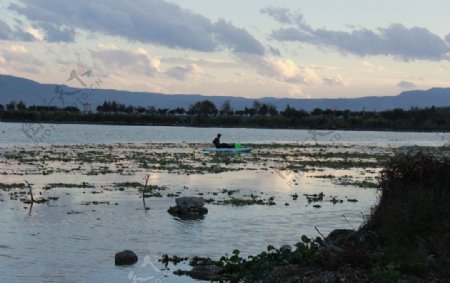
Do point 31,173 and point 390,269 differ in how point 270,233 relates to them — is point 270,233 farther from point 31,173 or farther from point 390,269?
point 31,173

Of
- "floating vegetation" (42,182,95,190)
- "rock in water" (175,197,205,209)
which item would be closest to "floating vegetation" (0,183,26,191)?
"floating vegetation" (42,182,95,190)

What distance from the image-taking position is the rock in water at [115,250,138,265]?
16.5 meters

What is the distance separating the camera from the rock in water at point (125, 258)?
16500 mm

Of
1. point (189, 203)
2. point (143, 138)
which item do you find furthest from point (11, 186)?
point (143, 138)

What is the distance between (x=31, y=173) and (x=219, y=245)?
23.6 m

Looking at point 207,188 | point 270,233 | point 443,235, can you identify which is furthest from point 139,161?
point 443,235

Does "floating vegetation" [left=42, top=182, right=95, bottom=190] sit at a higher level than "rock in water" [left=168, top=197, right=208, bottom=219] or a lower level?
lower

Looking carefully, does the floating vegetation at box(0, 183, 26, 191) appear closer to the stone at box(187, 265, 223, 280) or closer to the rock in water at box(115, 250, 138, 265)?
the rock in water at box(115, 250, 138, 265)

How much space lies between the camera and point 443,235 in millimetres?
14562

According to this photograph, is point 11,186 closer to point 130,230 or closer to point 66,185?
point 66,185

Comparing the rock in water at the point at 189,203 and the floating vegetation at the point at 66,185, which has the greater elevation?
the rock in water at the point at 189,203


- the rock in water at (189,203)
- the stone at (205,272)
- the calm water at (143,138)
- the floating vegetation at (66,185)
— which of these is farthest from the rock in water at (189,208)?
the calm water at (143,138)

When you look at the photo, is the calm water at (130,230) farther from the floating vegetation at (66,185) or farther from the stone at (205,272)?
the floating vegetation at (66,185)

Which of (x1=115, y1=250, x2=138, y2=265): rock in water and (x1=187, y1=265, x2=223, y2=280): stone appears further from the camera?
(x1=115, y1=250, x2=138, y2=265): rock in water
